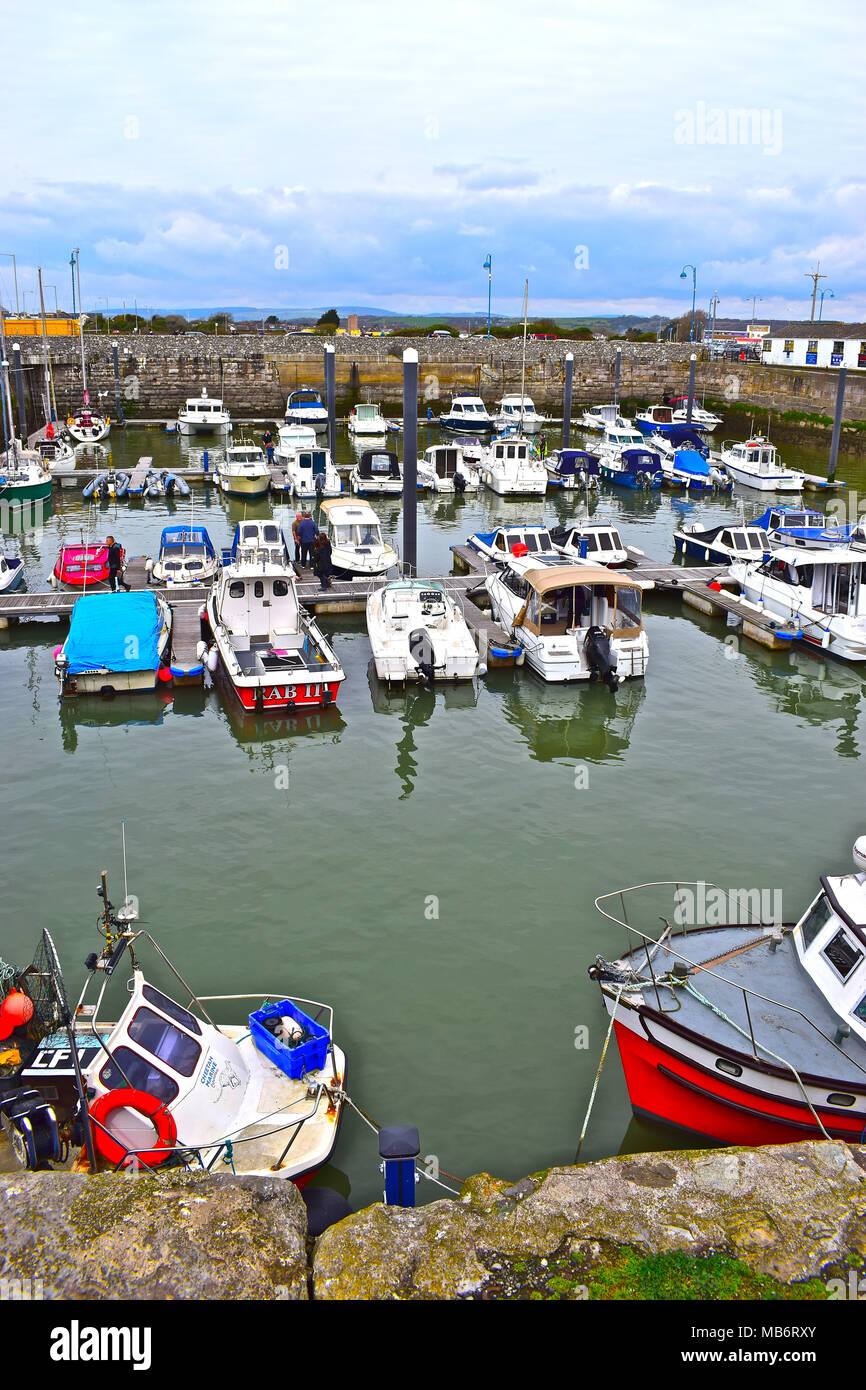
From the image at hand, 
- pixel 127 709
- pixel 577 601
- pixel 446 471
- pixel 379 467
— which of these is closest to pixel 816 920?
pixel 577 601

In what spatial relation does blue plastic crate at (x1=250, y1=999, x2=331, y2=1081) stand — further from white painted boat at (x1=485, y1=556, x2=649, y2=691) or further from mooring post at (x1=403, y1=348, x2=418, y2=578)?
mooring post at (x1=403, y1=348, x2=418, y2=578)

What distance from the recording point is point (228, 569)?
19609 millimetres

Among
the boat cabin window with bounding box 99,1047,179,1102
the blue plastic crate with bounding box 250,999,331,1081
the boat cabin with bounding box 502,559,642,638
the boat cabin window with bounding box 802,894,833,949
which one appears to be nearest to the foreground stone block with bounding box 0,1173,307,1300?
the boat cabin window with bounding box 99,1047,179,1102

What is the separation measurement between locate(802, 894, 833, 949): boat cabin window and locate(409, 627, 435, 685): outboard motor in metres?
9.94

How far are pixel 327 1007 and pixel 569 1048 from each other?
7.56 ft

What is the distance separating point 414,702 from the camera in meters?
18.3

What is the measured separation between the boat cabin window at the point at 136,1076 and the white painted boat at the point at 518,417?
4720 centimetres

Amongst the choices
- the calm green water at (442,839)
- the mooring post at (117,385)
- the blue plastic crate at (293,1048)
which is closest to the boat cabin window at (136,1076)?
the blue plastic crate at (293,1048)

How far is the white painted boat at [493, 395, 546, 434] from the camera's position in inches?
2076

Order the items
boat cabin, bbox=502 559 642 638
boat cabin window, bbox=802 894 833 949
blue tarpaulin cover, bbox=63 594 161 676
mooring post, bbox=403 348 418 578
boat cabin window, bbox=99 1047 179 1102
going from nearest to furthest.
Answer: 1. boat cabin window, bbox=99 1047 179 1102
2. boat cabin window, bbox=802 894 833 949
3. blue tarpaulin cover, bbox=63 594 161 676
4. boat cabin, bbox=502 559 642 638
5. mooring post, bbox=403 348 418 578

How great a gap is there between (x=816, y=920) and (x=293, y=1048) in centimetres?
473
